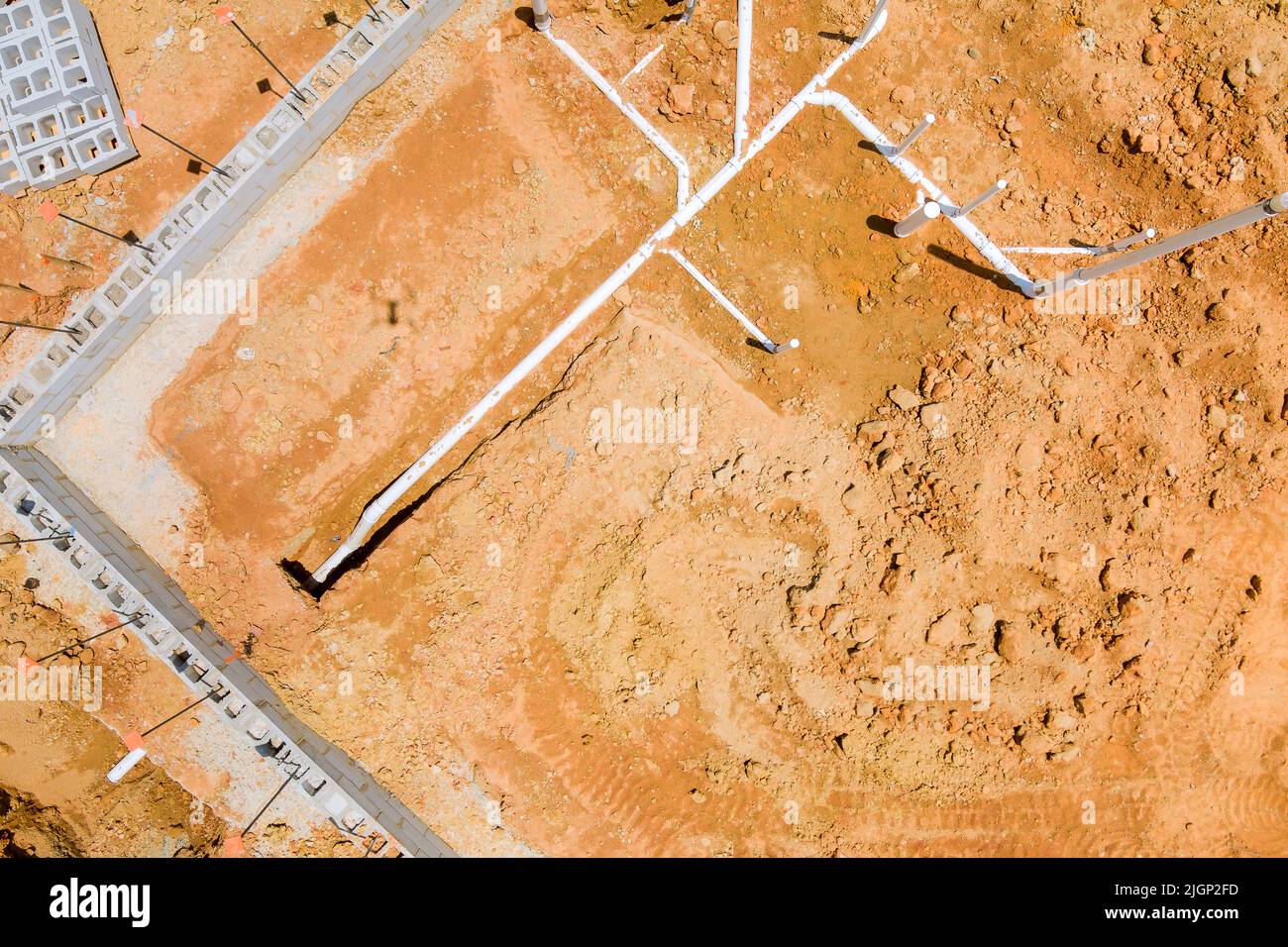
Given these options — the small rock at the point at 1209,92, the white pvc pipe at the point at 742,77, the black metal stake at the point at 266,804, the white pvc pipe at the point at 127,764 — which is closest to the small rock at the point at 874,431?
the white pvc pipe at the point at 742,77

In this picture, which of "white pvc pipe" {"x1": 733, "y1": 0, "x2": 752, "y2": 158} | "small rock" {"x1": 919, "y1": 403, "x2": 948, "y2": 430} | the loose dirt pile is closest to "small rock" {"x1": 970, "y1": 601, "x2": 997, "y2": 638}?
the loose dirt pile

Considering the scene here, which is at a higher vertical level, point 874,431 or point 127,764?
point 874,431

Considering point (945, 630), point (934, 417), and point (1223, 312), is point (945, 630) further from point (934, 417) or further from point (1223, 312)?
point (1223, 312)

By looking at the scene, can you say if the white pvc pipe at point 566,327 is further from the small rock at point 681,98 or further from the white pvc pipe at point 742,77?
the small rock at point 681,98

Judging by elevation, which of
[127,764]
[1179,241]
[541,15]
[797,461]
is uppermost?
[541,15]

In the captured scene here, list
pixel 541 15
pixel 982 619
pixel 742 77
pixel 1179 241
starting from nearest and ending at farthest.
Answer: pixel 1179 241 → pixel 982 619 → pixel 541 15 → pixel 742 77

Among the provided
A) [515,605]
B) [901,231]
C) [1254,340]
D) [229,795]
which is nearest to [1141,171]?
[1254,340]

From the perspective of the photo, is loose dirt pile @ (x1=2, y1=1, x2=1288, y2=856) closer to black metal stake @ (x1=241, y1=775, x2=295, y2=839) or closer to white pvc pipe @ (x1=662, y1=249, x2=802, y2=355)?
white pvc pipe @ (x1=662, y1=249, x2=802, y2=355)

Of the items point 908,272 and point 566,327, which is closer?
point 908,272

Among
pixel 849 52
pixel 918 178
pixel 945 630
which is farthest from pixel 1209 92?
pixel 945 630
